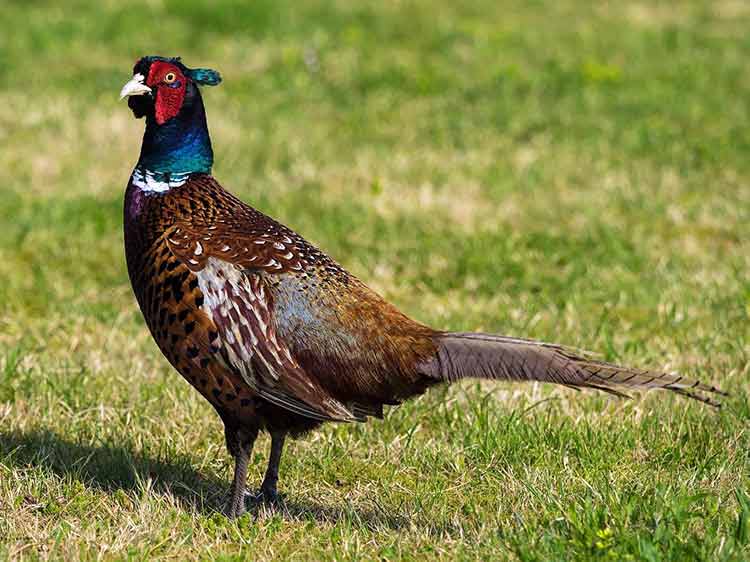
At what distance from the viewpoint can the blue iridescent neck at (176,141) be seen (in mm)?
4395

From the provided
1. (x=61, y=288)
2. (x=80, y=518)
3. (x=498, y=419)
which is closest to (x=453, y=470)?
(x=498, y=419)

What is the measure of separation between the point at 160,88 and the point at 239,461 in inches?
55.1

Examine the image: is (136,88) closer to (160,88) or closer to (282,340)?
(160,88)

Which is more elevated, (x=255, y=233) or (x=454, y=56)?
(x=454, y=56)

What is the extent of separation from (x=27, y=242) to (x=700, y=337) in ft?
13.5

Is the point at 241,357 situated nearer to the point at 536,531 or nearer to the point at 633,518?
the point at 536,531

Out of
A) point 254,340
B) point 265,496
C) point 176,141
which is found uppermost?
point 176,141

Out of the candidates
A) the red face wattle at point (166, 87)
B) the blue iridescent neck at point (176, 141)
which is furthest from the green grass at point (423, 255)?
the red face wattle at point (166, 87)

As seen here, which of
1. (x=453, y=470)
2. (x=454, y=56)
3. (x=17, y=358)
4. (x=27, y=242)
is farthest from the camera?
(x=454, y=56)

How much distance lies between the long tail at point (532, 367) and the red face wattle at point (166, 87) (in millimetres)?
1319

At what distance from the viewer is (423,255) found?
7.43 meters

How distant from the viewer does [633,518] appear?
387 cm

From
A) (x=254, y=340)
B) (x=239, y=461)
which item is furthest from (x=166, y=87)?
(x=239, y=461)

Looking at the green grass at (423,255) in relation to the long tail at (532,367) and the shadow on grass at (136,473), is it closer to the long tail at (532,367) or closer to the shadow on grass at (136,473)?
the shadow on grass at (136,473)
